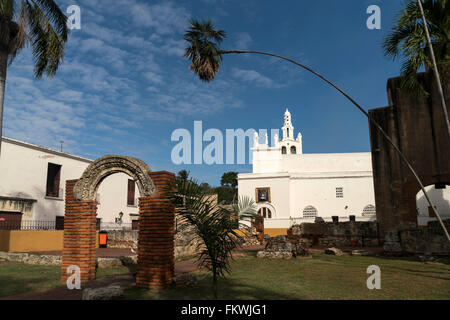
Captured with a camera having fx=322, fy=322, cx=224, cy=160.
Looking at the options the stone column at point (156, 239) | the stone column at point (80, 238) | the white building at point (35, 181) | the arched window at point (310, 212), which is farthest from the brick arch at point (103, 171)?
the arched window at point (310, 212)

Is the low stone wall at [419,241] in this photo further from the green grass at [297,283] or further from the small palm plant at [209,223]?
the small palm plant at [209,223]

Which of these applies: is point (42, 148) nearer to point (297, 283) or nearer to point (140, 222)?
point (140, 222)

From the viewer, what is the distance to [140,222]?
7.59m

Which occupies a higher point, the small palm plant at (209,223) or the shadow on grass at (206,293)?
the small palm plant at (209,223)

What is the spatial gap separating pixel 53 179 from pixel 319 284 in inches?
852

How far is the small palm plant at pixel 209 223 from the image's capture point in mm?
5648

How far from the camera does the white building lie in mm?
19797

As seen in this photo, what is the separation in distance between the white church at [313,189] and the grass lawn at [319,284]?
878 inches

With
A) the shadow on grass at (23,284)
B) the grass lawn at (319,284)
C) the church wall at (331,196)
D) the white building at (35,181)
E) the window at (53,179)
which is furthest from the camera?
the church wall at (331,196)

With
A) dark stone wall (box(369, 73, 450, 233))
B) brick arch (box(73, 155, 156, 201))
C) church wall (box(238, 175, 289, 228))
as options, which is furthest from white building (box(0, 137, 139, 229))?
dark stone wall (box(369, 73, 450, 233))

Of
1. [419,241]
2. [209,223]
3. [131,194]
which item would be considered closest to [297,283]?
[209,223]

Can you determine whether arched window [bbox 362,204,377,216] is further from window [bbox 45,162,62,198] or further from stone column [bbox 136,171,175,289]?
stone column [bbox 136,171,175,289]

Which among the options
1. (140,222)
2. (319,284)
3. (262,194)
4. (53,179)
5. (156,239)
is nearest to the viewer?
(156,239)

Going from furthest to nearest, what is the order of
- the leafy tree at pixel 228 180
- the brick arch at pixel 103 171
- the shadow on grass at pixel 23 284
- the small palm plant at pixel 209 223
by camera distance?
the leafy tree at pixel 228 180 → the brick arch at pixel 103 171 → the shadow on grass at pixel 23 284 → the small palm plant at pixel 209 223
